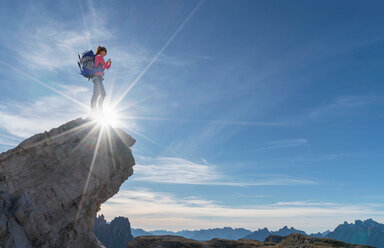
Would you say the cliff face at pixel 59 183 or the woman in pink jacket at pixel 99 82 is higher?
the woman in pink jacket at pixel 99 82

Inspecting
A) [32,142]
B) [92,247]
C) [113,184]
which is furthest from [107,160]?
[92,247]

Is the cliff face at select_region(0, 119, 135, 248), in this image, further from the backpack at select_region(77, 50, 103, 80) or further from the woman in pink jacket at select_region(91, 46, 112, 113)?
the backpack at select_region(77, 50, 103, 80)

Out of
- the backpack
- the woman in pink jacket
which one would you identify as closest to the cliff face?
the woman in pink jacket

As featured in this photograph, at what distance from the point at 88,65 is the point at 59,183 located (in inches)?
483

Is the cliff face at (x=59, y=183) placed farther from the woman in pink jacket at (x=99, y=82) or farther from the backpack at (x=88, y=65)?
the backpack at (x=88, y=65)

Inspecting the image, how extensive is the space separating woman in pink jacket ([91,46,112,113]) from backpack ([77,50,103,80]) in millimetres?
360

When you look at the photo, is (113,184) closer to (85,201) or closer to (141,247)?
(85,201)

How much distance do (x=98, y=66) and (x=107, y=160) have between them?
999 cm

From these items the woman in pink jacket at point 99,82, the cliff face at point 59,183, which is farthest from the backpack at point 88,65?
the cliff face at point 59,183

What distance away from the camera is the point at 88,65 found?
84.5 ft

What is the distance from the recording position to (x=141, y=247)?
38.0 metres

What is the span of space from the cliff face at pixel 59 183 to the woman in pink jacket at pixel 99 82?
195 cm

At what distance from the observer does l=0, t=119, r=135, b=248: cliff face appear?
18.4 m

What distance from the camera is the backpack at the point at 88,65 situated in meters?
25.6
